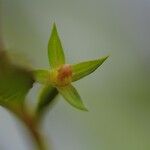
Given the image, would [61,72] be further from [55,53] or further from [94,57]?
[94,57]

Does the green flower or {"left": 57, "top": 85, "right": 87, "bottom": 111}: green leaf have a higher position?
the green flower

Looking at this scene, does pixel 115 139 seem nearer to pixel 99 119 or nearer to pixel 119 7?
pixel 99 119

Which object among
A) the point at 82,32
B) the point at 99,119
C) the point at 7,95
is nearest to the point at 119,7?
the point at 82,32

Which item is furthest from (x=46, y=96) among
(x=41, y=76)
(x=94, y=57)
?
(x=94, y=57)

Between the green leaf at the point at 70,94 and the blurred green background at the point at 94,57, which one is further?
the blurred green background at the point at 94,57

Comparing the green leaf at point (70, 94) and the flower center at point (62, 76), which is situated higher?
the flower center at point (62, 76)

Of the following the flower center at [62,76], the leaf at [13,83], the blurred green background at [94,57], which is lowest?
the blurred green background at [94,57]
